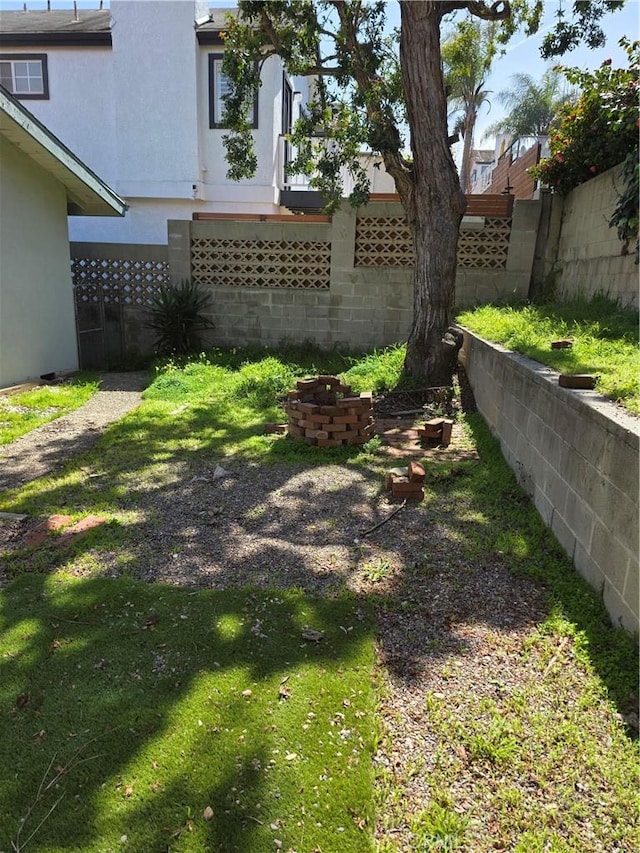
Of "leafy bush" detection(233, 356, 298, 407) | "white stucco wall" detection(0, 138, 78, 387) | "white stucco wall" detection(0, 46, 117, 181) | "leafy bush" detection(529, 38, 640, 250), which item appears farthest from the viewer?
"white stucco wall" detection(0, 46, 117, 181)

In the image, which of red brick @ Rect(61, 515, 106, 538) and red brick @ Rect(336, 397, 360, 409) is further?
red brick @ Rect(336, 397, 360, 409)

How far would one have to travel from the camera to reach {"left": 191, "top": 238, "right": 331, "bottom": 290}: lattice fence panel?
9539 millimetres

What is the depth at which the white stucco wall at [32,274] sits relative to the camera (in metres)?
7.49

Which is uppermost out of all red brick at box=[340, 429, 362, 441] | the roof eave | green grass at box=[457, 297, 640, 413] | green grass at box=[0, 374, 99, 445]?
the roof eave

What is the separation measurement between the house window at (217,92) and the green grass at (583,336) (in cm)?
832

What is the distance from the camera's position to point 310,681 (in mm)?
2273

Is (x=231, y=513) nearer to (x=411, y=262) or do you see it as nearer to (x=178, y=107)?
(x=411, y=262)

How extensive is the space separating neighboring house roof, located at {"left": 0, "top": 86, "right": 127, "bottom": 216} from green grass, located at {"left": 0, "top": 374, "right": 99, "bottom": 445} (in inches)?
118

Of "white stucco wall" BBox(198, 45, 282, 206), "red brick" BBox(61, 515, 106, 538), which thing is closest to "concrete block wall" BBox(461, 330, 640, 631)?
"red brick" BBox(61, 515, 106, 538)

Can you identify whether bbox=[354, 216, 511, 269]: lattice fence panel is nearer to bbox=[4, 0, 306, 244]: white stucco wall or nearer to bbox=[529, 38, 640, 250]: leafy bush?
bbox=[529, 38, 640, 250]: leafy bush

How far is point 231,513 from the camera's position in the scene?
12.9ft

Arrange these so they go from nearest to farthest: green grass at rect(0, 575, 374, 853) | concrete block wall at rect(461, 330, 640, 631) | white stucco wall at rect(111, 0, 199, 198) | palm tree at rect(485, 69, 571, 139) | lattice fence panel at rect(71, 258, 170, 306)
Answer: green grass at rect(0, 575, 374, 853), concrete block wall at rect(461, 330, 640, 631), lattice fence panel at rect(71, 258, 170, 306), white stucco wall at rect(111, 0, 199, 198), palm tree at rect(485, 69, 571, 139)

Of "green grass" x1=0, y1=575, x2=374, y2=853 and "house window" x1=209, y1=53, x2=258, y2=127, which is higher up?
"house window" x1=209, y1=53, x2=258, y2=127

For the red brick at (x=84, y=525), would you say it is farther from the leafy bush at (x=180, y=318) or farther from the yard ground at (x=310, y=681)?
the leafy bush at (x=180, y=318)
